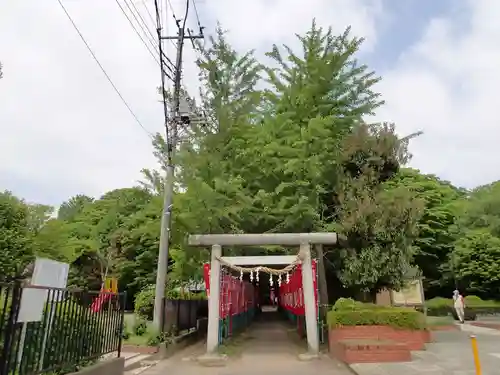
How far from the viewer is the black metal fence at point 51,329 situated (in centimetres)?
456

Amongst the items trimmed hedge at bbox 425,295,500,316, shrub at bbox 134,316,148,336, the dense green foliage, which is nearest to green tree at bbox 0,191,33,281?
the dense green foliage

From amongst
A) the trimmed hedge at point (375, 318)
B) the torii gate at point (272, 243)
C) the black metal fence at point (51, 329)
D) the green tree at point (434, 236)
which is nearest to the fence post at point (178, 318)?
the torii gate at point (272, 243)

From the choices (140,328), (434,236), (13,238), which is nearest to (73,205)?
(13,238)

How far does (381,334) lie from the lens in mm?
11188

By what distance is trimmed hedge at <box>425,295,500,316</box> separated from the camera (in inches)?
976

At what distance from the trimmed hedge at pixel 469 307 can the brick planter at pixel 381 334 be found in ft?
47.2

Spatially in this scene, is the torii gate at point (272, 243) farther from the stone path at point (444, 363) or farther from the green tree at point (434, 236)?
the green tree at point (434, 236)

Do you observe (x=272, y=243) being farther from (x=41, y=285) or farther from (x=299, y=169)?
(x=41, y=285)

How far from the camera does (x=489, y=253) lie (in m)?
27.7

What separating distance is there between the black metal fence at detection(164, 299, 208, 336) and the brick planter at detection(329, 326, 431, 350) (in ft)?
16.8

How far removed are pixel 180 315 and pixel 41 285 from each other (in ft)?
33.3

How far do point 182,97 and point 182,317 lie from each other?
7545mm

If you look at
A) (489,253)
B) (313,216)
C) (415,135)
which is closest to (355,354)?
(313,216)

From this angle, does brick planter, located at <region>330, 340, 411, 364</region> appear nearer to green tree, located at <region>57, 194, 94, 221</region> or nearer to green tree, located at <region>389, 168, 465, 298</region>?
green tree, located at <region>389, 168, 465, 298</region>
